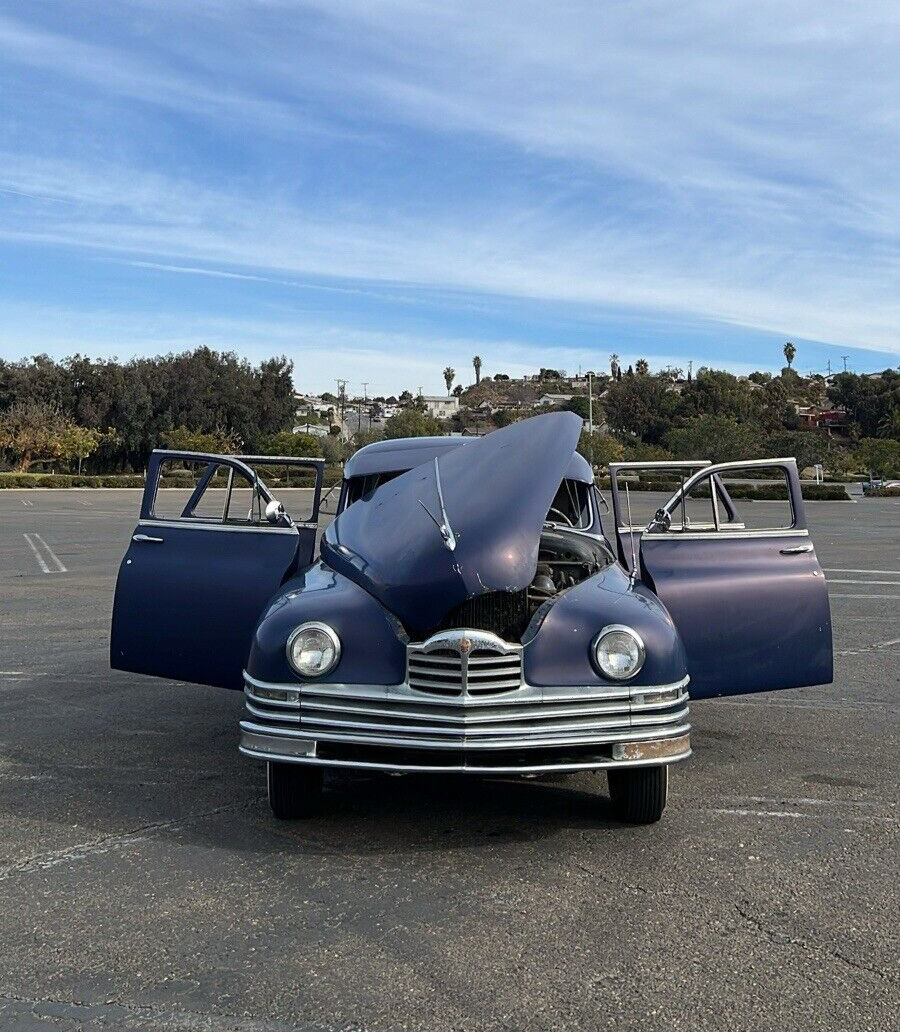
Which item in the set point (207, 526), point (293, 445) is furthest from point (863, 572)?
point (293, 445)

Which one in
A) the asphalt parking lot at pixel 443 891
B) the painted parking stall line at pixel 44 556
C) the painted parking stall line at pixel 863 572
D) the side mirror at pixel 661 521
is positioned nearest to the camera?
the asphalt parking lot at pixel 443 891

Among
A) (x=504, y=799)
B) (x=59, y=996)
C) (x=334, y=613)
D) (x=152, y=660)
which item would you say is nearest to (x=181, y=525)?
(x=152, y=660)

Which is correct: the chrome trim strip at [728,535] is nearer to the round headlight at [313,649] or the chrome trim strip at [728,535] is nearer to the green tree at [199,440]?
the round headlight at [313,649]

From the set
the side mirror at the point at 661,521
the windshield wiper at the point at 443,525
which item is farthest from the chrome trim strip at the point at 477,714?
the side mirror at the point at 661,521

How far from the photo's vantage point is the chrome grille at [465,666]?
4.24 metres

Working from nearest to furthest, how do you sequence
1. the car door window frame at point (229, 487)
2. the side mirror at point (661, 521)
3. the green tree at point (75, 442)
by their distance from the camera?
the side mirror at point (661, 521)
the car door window frame at point (229, 487)
the green tree at point (75, 442)

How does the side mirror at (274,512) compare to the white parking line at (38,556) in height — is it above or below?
above

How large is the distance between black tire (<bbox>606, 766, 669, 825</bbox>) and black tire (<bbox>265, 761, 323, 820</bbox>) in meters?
1.22

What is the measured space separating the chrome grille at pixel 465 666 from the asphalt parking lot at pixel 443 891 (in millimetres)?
655

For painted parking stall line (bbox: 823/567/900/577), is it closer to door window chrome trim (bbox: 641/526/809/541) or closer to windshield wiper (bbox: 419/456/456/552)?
door window chrome trim (bbox: 641/526/809/541)

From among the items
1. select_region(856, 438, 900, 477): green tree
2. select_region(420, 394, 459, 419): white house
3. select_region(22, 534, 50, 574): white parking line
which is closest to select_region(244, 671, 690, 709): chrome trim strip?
select_region(22, 534, 50, 574): white parking line

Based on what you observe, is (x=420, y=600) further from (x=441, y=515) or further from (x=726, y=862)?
(x=726, y=862)

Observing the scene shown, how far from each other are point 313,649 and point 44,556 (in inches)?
603

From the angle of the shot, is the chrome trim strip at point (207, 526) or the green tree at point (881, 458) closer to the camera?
the chrome trim strip at point (207, 526)
